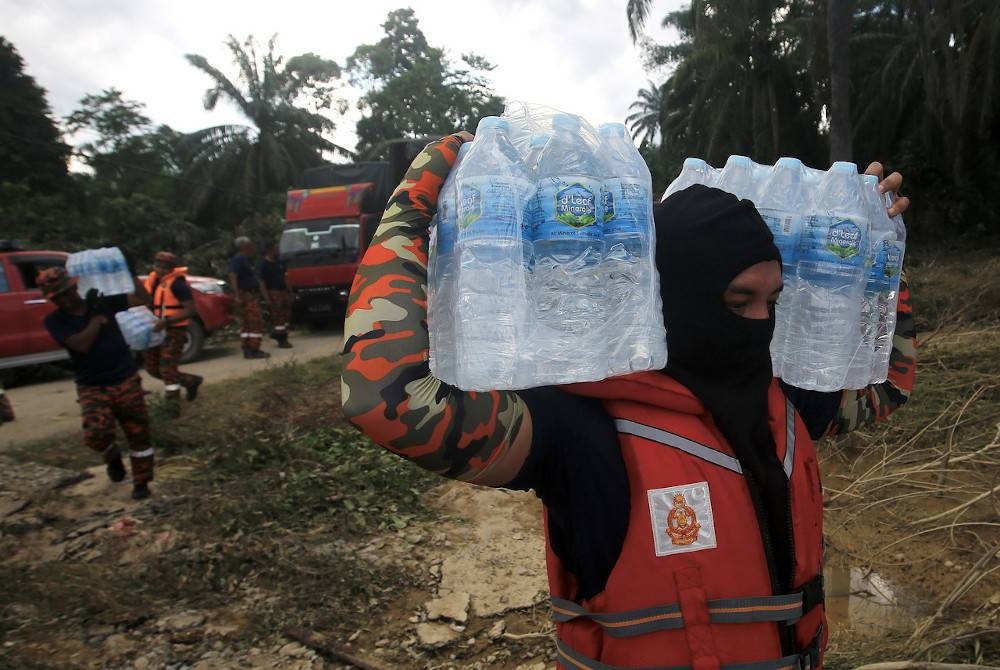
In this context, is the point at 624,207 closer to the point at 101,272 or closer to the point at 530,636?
the point at 530,636

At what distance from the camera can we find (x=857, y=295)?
1.64m

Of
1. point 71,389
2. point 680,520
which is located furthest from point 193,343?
point 680,520

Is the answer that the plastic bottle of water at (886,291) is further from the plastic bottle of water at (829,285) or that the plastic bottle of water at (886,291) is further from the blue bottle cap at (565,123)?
the blue bottle cap at (565,123)

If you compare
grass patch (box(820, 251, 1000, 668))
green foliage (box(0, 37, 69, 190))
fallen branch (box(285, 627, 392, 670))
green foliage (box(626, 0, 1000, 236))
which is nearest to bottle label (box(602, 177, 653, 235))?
grass patch (box(820, 251, 1000, 668))

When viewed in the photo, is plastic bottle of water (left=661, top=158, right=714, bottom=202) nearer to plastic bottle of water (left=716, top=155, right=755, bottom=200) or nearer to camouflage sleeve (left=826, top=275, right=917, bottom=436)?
plastic bottle of water (left=716, top=155, right=755, bottom=200)

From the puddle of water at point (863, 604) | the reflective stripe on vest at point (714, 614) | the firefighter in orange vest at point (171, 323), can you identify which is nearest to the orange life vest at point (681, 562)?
the reflective stripe on vest at point (714, 614)

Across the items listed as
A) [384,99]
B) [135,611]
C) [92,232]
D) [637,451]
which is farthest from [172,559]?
[384,99]

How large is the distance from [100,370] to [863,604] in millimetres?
5159

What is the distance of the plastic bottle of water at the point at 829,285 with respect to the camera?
1.54m

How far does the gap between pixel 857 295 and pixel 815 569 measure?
74 centimetres

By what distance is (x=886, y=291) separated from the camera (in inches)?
68.7

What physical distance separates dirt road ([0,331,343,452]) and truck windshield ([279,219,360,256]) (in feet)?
5.66

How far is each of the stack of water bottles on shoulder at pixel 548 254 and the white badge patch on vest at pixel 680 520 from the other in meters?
0.23

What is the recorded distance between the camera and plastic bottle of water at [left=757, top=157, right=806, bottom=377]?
1558 mm
